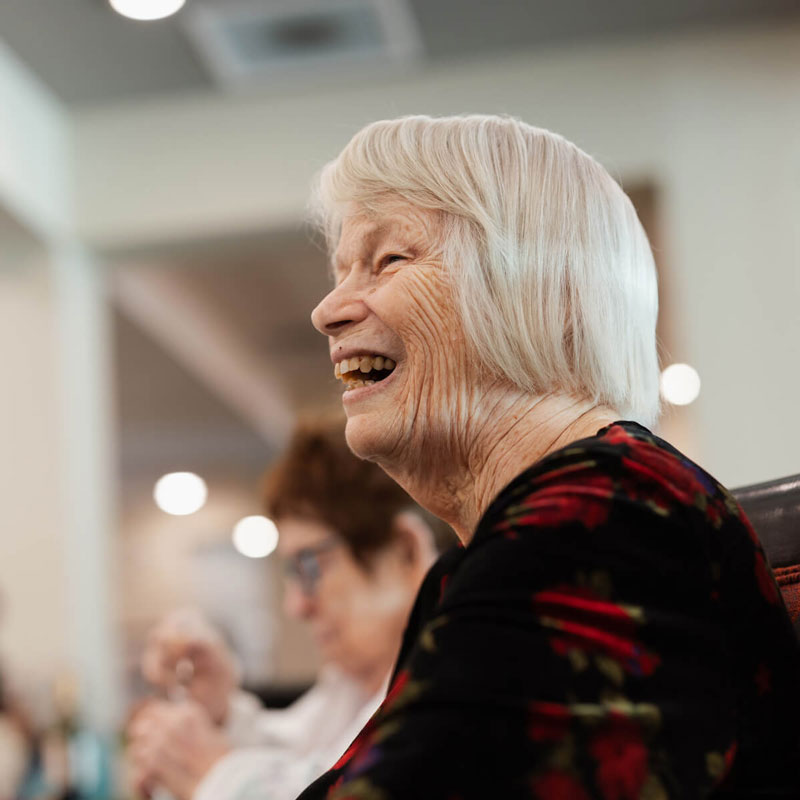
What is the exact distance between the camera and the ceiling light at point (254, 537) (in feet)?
32.0

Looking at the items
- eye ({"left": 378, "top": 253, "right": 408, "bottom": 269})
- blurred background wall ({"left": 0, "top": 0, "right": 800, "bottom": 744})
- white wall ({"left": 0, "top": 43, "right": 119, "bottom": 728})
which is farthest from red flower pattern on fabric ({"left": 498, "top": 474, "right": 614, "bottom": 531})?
white wall ({"left": 0, "top": 43, "right": 119, "bottom": 728})

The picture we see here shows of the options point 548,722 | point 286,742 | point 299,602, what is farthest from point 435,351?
point 286,742

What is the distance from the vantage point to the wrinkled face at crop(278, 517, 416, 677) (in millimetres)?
1891

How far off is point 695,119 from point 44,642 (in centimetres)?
249

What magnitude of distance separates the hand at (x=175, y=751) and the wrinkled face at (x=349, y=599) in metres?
0.33

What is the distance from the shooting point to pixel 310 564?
6.51 feet

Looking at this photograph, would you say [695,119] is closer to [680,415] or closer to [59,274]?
[680,415]

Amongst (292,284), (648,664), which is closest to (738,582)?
(648,664)

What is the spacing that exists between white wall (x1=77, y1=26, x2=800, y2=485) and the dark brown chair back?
2.30 meters

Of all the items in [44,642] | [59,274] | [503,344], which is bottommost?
[44,642]

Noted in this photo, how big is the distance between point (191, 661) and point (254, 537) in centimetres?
807

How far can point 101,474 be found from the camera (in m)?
4.00

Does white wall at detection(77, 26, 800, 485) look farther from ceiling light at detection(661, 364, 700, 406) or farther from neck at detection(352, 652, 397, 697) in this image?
neck at detection(352, 652, 397, 697)

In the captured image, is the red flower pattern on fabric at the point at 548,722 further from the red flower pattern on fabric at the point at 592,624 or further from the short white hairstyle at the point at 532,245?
the short white hairstyle at the point at 532,245
